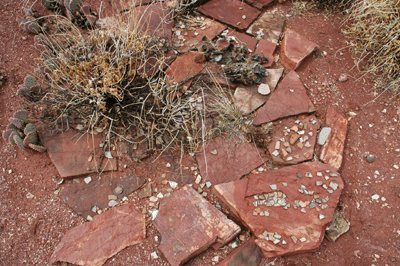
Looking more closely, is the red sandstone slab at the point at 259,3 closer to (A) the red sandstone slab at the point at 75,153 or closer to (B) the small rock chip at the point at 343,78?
(B) the small rock chip at the point at 343,78

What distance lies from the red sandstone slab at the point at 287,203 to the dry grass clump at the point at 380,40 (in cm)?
115

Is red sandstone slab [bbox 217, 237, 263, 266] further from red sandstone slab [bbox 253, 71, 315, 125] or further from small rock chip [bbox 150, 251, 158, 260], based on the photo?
red sandstone slab [bbox 253, 71, 315, 125]

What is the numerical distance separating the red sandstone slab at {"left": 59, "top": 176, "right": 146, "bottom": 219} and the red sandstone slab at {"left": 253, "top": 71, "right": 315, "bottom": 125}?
112cm

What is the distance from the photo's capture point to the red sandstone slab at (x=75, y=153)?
7.22 ft

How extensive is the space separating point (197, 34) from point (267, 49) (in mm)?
705

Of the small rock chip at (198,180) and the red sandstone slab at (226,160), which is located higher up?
the red sandstone slab at (226,160)

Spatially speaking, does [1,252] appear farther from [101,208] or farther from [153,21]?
[153,21]

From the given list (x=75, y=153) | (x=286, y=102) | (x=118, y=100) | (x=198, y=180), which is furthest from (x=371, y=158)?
(x=75, y=153)

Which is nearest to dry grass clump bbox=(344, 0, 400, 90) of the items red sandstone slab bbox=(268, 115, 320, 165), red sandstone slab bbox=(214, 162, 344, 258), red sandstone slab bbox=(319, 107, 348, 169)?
red sandstone slab bbox=(319, 107, 348, 169)

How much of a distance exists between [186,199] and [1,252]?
4.26 feet

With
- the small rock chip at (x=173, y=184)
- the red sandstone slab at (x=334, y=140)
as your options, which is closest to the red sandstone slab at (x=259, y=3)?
the red sandstone slab at (x=334, y=140)

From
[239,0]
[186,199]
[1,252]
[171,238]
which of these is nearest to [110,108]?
[186,199]

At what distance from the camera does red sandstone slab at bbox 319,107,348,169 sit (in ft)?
7.26

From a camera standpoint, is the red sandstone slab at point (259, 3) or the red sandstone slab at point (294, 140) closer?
the red sandstone slab at point (294, 140)
